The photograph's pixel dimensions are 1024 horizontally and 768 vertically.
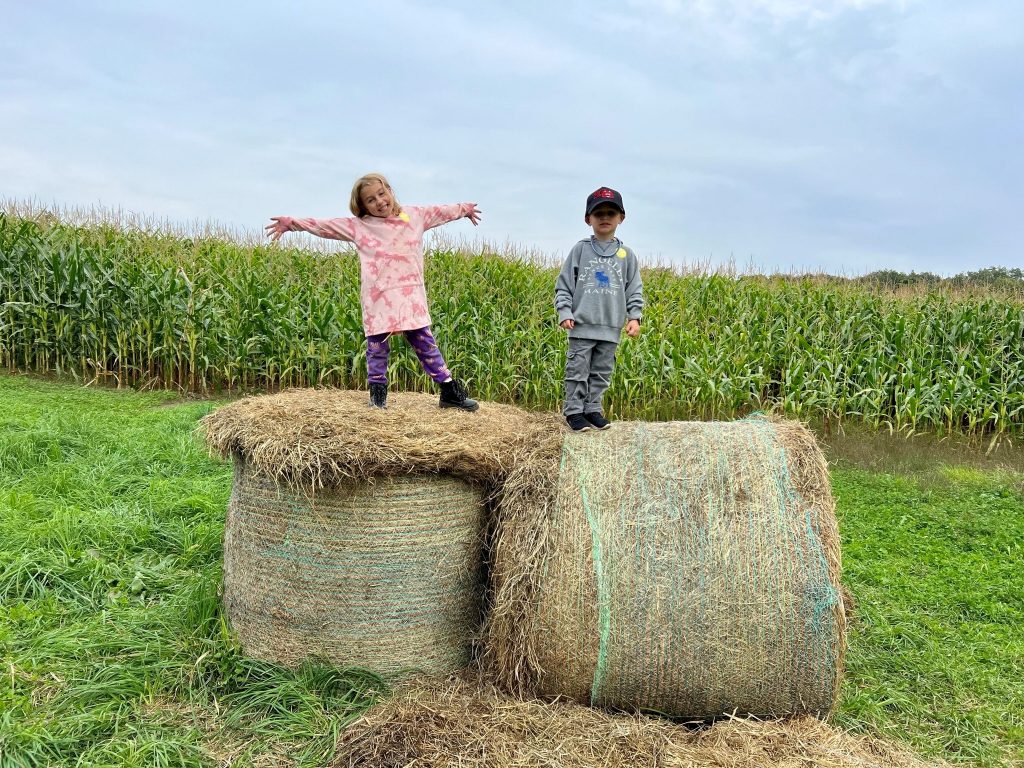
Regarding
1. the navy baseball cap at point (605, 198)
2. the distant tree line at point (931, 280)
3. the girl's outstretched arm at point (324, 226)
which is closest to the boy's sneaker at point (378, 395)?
the girl's outstretched arm at point (324, 226)

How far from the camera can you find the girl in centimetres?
454

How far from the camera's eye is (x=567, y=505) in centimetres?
344

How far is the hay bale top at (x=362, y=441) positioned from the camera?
338 centimetres

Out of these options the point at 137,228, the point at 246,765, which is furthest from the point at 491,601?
the point at 137,228

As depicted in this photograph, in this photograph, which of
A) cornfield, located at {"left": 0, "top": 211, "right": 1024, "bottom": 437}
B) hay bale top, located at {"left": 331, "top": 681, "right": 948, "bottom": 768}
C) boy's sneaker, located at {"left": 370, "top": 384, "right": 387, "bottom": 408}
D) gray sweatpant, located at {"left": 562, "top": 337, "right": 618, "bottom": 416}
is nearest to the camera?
hay bale top, located at {"left": 331, "top": 681, "right": 948, "bottom": 768}

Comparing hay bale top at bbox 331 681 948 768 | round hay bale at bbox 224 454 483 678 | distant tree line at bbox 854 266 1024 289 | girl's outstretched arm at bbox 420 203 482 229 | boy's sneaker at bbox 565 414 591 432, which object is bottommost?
hay bale top at bbox 331 681 948 768

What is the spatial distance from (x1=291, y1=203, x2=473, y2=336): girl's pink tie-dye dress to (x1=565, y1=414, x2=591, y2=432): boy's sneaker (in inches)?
46.2

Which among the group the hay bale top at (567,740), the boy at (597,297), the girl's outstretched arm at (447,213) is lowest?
the hay bale top at (567,740)

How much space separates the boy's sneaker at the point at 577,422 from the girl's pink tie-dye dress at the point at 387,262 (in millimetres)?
1173

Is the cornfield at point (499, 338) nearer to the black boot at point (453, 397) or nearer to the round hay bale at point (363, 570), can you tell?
the black boot at point (453, 397)

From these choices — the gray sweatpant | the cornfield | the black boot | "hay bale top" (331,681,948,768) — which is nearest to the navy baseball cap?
the gray sweatpant

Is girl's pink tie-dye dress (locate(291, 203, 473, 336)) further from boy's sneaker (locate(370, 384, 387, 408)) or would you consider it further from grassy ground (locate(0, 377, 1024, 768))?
grassy ground (locate(0, 377, 1024, 768))

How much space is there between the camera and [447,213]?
475cm

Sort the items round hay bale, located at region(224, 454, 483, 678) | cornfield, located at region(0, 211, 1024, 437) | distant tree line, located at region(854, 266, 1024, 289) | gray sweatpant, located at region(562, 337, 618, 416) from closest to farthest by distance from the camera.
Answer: round hay bale, located at region(224, 454, 483, 678) < gray sweatpant, located at region(562, 337, 618, 416) < cornfield, located at region(0, 211, 1024, 437) < distant tree line, located at region(854, 266, 1024, 289)
